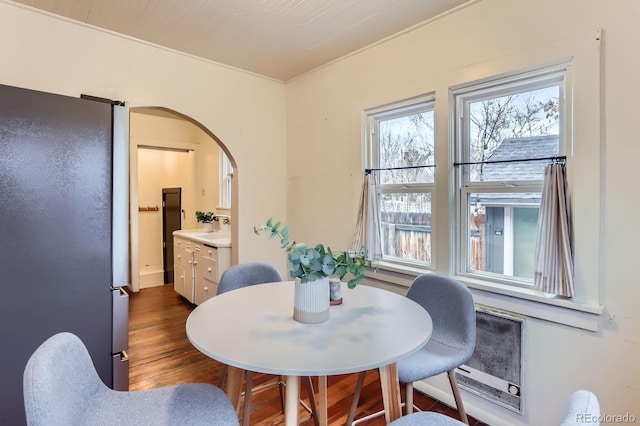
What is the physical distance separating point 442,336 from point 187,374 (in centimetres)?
187

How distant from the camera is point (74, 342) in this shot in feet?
3.47

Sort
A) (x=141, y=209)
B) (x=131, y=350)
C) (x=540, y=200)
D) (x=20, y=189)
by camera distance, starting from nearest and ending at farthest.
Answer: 1. (x=20, y=189)
2. (x=540, y=200)
3. (x=131, y=350)
4. (x=141, y=209)

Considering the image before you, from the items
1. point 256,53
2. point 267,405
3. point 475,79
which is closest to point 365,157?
point 475,79

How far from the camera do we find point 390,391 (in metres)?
1.31

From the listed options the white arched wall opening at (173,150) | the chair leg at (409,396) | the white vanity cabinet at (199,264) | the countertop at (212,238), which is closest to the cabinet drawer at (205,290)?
the white vanity cabinet at (199,264)

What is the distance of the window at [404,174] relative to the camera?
2354 millimetres

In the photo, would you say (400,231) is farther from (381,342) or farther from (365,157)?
(381,342)

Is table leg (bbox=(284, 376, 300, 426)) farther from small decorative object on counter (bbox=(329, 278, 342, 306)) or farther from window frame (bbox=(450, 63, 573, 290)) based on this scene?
window frame (bbox=(450, 63, 573, 290))

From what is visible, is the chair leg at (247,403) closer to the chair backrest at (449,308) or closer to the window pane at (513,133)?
the chair backrest at (449,308)

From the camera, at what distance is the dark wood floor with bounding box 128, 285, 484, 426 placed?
2064 millimetres

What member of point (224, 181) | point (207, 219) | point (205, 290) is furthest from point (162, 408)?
point (224, 181)

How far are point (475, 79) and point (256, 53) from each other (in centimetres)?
168

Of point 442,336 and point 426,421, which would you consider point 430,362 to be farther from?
point 426,421

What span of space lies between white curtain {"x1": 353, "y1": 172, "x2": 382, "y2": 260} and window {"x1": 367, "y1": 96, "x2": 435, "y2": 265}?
87 millimetres
